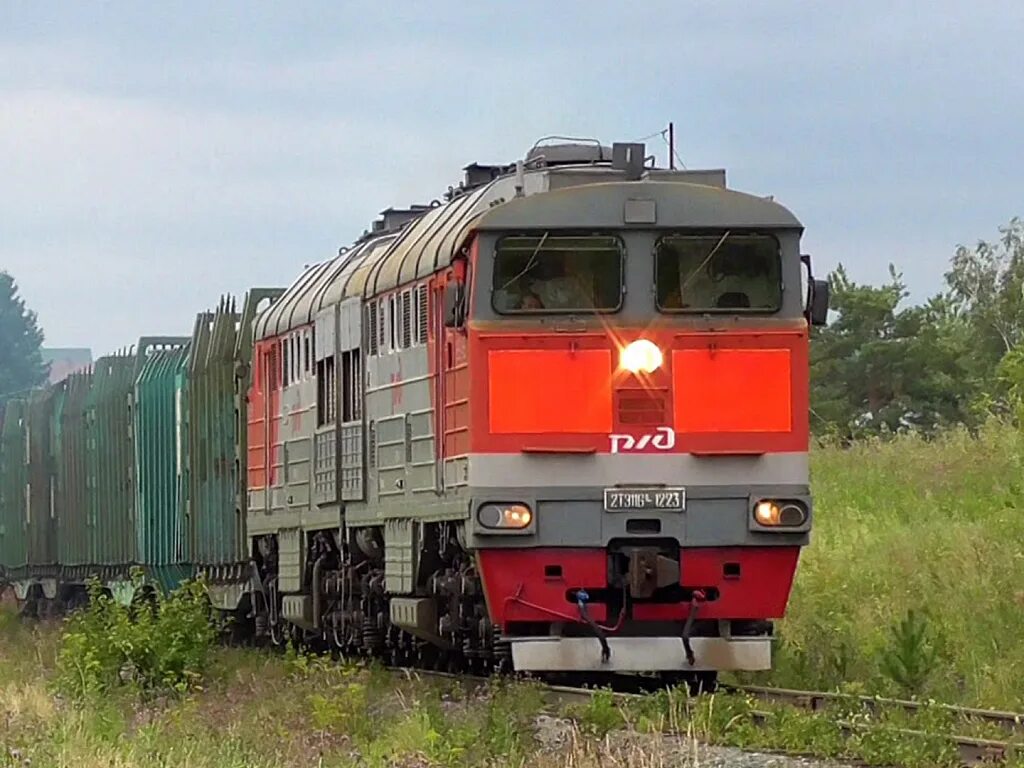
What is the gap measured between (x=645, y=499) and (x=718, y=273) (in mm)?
1610

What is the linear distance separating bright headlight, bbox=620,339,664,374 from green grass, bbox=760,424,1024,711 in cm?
240

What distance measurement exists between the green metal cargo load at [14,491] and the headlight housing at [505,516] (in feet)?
65.4

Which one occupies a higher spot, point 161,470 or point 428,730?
point 161,470

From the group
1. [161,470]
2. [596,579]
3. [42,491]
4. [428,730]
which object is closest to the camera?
[428,730]

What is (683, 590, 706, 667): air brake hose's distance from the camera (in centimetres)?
1453

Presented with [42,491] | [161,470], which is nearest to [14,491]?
[42,491]

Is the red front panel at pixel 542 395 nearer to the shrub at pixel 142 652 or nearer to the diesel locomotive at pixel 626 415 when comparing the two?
the diesel locomotive at pixel 626 415

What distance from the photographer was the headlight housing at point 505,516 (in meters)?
14.6

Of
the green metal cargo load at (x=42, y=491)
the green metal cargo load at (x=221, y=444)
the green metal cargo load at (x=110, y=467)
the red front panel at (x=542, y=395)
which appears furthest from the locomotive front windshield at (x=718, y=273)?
the green metal cargo load at (x=42, y=491)

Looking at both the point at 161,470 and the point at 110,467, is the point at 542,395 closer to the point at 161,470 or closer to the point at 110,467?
the point at 161,470

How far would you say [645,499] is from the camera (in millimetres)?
14664

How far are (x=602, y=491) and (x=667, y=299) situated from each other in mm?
1370

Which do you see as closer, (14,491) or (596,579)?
(596,579)

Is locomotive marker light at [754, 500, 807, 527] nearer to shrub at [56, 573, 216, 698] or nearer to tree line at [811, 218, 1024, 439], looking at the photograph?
shrub at [56, 573, 216, 698]
